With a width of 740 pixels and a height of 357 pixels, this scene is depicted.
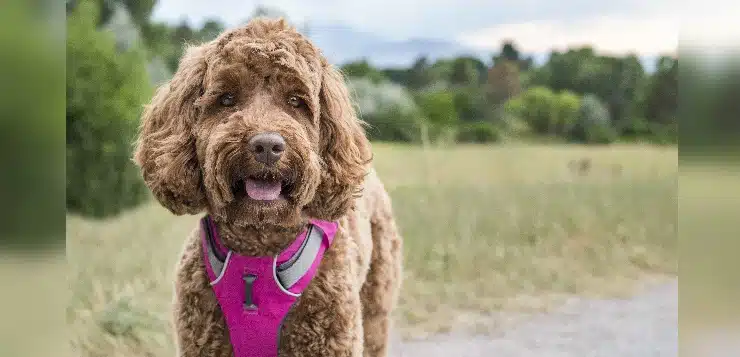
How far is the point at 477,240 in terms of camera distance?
22.9 feet

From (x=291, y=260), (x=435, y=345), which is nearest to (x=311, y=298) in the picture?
(x=291, y=260)

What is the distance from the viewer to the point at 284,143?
8.13ft

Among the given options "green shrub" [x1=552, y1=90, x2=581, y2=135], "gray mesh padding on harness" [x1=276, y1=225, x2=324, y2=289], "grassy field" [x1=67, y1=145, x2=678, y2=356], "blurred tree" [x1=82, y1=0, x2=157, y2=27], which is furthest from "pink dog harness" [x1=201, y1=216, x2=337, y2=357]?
"green shrub" [x1=552, y1=90, x2=581, y2=135]

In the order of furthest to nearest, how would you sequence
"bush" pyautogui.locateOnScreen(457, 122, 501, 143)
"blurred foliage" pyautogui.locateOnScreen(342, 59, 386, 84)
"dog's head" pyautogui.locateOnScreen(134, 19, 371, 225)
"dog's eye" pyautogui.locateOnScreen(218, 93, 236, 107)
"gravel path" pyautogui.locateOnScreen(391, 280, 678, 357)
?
"bush" pyautogui.locateOnScreen(457, 122, 501, 143), "blurred foliage" pyautogui.locateOnScreen(342, 59, 386, 84), "gravel path" pyautogui.locateOnScreen(391, 280, 678, 357), "dog's eye" pyautogui.locateOnScreen(218, 93, 236, 107), "dog's head" pyautogui.locateOnScreen(134, 19, 371, 225)

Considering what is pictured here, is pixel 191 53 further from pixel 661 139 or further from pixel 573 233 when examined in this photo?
pixel 661 139

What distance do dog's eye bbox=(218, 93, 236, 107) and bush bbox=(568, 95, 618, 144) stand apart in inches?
249

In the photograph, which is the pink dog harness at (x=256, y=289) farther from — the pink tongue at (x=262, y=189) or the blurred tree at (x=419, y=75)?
the blurred tree at (x=419, y=75)

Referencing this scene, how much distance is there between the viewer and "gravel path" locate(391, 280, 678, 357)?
505 centimetres

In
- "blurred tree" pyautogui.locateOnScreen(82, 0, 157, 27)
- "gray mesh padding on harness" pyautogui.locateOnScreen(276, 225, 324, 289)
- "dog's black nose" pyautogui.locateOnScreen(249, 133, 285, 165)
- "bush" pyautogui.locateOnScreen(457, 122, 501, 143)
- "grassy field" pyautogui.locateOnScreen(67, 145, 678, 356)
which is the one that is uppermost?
"blurred tree" pyautogui.locateOnScreen(82, 0, 157, 27)

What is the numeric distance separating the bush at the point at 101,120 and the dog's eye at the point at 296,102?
3714 mm

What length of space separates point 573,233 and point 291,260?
17.1 ft

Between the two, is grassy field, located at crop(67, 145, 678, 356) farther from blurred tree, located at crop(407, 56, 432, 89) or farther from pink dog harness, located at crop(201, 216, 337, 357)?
pink dog harness, located at crop(201, 216, 337, 357)

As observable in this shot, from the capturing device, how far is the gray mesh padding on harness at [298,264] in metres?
2.84

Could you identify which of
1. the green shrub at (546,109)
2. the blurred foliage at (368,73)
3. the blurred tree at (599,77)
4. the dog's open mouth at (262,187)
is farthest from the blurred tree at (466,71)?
the dog's open mouth at (262,187)
